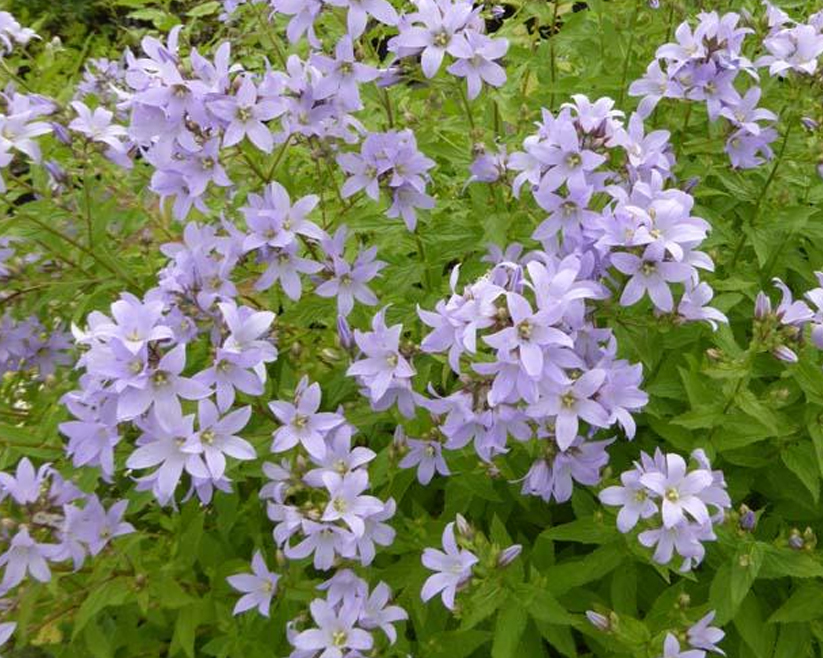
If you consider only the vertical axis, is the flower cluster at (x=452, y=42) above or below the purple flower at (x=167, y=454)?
above

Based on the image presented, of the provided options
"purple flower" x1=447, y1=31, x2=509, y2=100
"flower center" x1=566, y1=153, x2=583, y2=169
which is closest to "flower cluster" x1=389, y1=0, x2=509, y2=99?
"purple flower" x1=447, y1=31, x2=509, y2=100

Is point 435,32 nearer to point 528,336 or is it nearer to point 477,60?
point 477,60

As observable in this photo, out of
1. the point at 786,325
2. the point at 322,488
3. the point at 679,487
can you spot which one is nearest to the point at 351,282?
the point at 322,488

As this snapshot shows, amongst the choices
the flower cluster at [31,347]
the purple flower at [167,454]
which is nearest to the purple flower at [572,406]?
the purple flower at [167,454]

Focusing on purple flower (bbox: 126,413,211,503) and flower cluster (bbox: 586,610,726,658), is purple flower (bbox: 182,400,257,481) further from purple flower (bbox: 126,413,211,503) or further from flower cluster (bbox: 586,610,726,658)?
flower cluster (bbox: 586,610,726,658)

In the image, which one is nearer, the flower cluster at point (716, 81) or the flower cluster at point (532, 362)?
the flower cluster at point (532, 362)

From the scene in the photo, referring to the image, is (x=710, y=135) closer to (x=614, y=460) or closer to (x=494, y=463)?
(x=614, y=460)

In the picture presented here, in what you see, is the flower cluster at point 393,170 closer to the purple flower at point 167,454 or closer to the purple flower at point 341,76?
the purple flower at point 341,76
